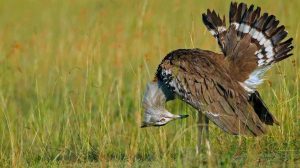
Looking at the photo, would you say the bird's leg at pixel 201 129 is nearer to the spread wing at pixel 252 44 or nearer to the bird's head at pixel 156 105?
the bird's head at pixel 156 105

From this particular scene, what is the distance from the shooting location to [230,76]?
712cm

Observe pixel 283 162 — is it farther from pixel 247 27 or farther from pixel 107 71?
pixel 107 71

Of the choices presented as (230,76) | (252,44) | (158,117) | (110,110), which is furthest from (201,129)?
(110,110)

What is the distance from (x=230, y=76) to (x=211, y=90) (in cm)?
30

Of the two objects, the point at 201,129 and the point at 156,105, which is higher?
the point at 156,105

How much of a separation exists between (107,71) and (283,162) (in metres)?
4.98

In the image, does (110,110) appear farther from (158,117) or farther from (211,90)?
(211,90)

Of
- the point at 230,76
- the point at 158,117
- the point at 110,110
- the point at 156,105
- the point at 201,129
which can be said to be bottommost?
the point at 201,129

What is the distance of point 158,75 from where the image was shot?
7336 mm

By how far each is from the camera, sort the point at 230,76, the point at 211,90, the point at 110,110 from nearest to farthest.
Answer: the point at 211,90
the point at 230,76
the point at 110,110

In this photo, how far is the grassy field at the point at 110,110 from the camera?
6.93 m

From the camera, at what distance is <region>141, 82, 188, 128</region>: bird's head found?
728cm

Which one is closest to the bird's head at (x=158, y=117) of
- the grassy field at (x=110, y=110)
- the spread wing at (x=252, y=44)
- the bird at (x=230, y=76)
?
the bird at (x=230, y=76)

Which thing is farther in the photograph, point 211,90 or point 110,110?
point 110,110
